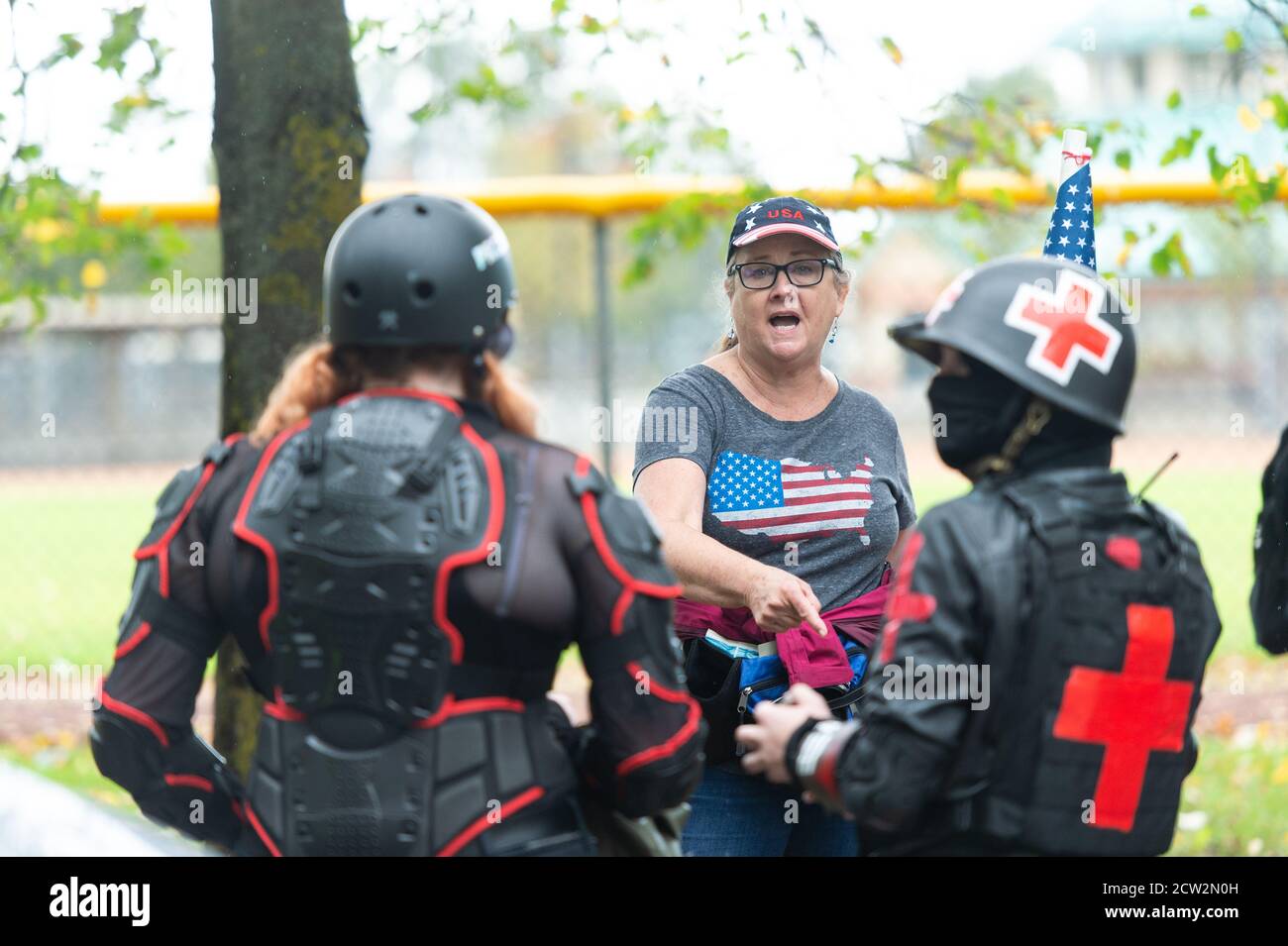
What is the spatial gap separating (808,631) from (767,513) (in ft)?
0.97

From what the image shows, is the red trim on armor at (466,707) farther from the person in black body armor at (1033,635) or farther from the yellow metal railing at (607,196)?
the yellow metal railing at (607,196)

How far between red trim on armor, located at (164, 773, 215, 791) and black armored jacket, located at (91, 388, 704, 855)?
0.03 meters

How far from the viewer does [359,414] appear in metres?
2.42

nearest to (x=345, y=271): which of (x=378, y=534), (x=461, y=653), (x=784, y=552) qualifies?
(x=378, y=534)

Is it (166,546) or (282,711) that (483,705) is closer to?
(282,711)

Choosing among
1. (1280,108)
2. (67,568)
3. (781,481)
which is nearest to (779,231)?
(781,481)

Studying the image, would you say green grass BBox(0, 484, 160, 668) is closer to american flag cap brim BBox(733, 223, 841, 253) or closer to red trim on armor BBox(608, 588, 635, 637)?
american flag cap brim BBox(733, 223, 841, 253)

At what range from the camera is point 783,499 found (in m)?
3.49

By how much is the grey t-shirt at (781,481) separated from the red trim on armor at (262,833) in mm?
1362

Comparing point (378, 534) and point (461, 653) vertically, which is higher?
point (378, 534)

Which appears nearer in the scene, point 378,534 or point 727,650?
point 378,534

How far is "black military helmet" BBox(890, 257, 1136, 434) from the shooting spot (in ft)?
8.08

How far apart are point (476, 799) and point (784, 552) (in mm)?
1320
